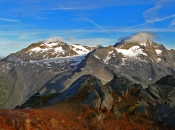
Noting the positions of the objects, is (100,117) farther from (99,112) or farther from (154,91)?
(154,91)

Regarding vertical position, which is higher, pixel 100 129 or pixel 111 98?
pixel 111 98

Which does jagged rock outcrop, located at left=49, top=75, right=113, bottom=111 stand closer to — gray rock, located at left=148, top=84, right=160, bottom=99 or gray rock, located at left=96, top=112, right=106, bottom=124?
gray rock, located at left=96, top=112, right=106, bottom=124

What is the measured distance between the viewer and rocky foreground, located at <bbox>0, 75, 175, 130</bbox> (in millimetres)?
25052

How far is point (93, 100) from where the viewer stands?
32.6 metres

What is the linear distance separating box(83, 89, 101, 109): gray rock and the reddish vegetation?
1.09 meters

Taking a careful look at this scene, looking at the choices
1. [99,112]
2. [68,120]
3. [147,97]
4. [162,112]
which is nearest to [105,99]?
[99,112]

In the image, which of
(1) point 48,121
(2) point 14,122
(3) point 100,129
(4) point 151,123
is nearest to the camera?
(2) point 14,122

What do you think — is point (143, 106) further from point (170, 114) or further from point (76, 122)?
point (76, 122)

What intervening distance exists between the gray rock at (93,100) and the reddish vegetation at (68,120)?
1.09 meters

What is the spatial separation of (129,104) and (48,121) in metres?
13.7

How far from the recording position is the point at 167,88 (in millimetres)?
44094

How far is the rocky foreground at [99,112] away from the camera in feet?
82.2

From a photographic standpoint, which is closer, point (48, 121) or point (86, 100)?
point (48, 121)

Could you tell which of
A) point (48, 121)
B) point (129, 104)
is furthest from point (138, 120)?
point (48, 121)
